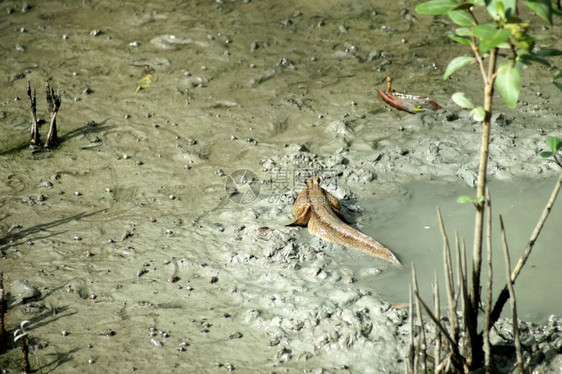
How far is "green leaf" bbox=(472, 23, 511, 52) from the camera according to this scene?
265cm

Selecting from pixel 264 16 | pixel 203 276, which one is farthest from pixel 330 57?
pixel 203 276

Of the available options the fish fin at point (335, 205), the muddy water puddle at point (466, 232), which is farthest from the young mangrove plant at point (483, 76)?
the fish fin at point (335, 205)

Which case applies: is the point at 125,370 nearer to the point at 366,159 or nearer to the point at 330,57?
the point at 366,159

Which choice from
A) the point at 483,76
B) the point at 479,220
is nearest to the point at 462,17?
the point at 483,76

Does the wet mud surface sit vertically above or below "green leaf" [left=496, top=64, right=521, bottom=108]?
below

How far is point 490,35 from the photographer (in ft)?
8.87

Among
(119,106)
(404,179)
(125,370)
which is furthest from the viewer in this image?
(119,106)

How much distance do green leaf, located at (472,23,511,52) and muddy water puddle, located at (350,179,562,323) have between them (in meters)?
2.54

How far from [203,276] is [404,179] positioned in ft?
8.00

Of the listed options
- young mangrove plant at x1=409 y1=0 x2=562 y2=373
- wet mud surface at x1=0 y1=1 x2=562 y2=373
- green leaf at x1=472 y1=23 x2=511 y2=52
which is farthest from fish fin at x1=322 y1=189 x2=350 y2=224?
green leaf at x1=472 y1=23 x2=511 y2=52

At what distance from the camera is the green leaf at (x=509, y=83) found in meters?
2.72

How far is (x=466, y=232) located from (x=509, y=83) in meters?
2.82

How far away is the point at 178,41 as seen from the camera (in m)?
8.77

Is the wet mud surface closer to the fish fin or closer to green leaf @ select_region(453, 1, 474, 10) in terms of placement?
the fish fin
